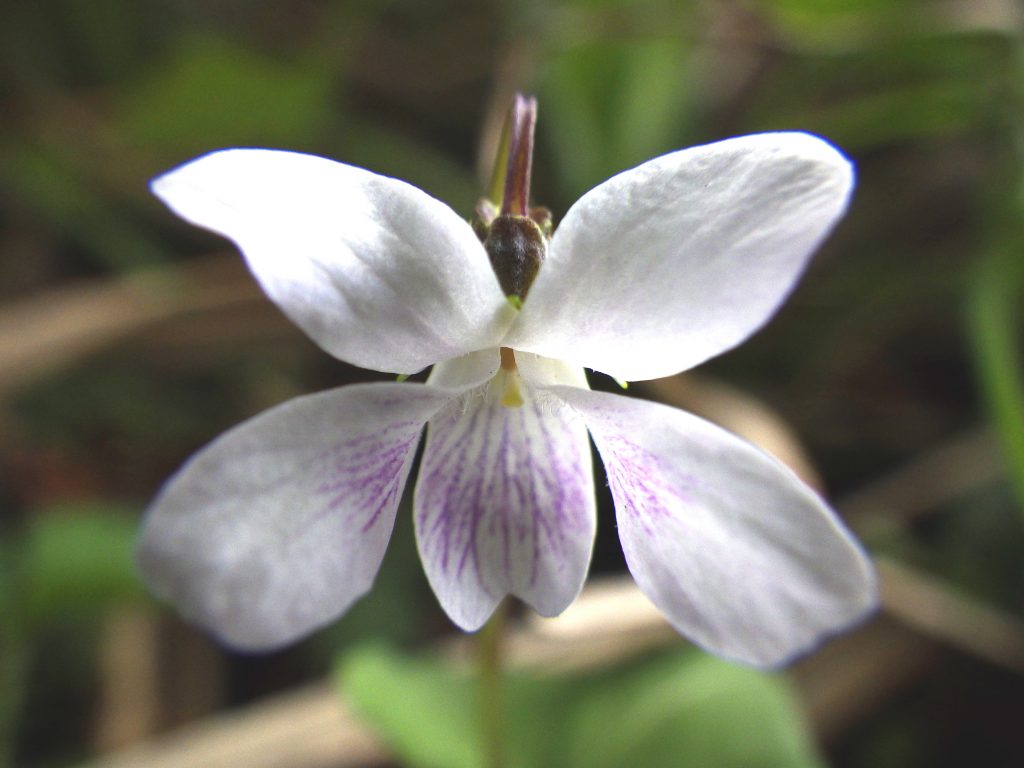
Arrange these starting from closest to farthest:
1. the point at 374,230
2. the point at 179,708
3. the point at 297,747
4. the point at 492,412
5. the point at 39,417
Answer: the point at 374,230 < the point at 492,412 < the point at 297,747 < the point at 179,708 < the point at 39,417

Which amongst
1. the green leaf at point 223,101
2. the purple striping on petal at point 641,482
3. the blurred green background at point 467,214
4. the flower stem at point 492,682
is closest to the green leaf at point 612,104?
the blurred green background at point 467,214

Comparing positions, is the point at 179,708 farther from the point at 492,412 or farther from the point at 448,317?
the point at 448,317

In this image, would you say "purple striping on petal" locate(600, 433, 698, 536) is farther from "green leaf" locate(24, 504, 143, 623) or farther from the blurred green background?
"green leaf" locate(24, 504, 143, 623)

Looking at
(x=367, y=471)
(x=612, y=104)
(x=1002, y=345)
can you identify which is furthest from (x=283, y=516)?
(x=612, y=104)

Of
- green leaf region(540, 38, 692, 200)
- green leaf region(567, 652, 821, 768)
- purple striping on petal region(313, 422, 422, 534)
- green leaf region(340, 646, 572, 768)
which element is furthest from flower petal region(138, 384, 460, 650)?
green leaf region(540, 38, 692, 200)

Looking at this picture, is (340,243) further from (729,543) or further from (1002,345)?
(1002,345)

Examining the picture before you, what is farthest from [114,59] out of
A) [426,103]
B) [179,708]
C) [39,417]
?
[179,708]
